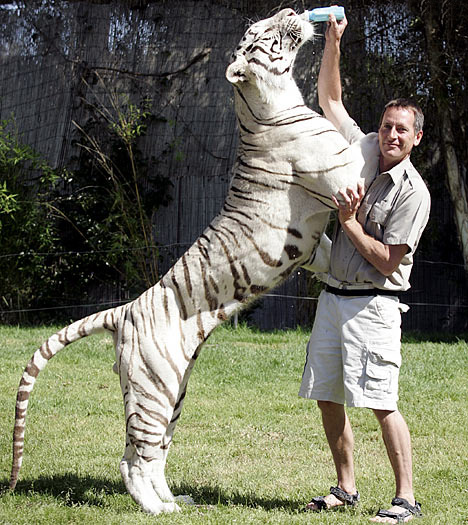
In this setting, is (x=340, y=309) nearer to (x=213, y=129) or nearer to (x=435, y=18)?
(x=435, y=18)

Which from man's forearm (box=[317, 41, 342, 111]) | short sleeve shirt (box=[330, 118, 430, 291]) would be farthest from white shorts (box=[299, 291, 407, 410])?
man's forearm (box=[317, 41, 342, 111])

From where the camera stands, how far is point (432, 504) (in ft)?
12.9

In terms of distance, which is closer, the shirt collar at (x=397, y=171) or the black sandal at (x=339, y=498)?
the shirt collar at (x=397, y=171)

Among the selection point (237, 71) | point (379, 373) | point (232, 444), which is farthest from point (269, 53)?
point (232, 444)

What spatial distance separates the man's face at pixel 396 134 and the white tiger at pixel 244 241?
0.07 meters

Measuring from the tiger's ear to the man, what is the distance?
1.73ft

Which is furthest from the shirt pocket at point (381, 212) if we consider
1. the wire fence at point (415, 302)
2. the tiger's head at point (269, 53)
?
the wire fence at point (415, 302)

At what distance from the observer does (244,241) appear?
3639mm

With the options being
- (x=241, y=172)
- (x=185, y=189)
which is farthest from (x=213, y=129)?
(x=241, y=172)

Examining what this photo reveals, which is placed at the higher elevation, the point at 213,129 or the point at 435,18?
the point at 435,18

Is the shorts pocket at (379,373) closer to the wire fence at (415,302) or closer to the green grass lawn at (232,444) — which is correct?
the green grass lawn at (232,444)

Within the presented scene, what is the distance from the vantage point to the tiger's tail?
12.5ft

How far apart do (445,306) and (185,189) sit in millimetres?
4019

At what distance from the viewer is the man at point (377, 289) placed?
139 inches
